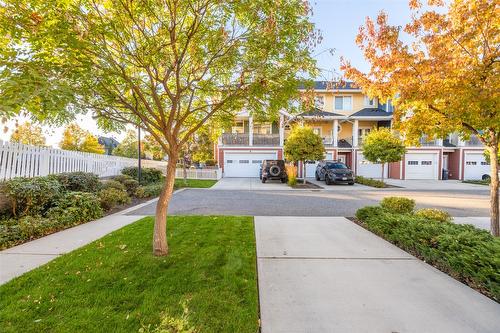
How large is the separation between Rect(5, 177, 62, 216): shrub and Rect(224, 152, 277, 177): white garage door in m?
16.8

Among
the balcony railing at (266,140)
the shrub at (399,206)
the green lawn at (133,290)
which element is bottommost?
the green lawn at (133,290)

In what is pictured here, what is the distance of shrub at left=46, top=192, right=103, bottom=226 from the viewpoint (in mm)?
5895

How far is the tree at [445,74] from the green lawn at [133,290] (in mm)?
4465

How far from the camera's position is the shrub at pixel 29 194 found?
18.2ft

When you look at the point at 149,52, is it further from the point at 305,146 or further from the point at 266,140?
the point at 266,140

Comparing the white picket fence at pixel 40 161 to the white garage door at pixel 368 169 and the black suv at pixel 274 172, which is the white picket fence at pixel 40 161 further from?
the white garage door at pixel 368 169

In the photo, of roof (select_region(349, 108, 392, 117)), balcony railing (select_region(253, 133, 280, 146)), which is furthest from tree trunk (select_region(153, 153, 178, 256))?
roof (select_region(349, 108, 392, 117))

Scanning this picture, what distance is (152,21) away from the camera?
150 inches

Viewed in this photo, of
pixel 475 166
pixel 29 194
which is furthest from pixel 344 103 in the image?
pixel 29 194

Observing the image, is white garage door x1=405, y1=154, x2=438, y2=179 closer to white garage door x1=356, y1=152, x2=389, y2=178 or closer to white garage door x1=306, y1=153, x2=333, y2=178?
white garage door x1=356, y1=152, x2=389, y2=178

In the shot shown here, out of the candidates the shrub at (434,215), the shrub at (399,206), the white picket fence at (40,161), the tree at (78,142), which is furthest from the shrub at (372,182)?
the tree at (78,142)

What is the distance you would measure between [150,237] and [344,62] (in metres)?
6.10

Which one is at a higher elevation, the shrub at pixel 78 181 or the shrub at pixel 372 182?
the shrub at pixel 78 181

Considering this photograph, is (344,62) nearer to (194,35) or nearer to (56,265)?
(194,35)
